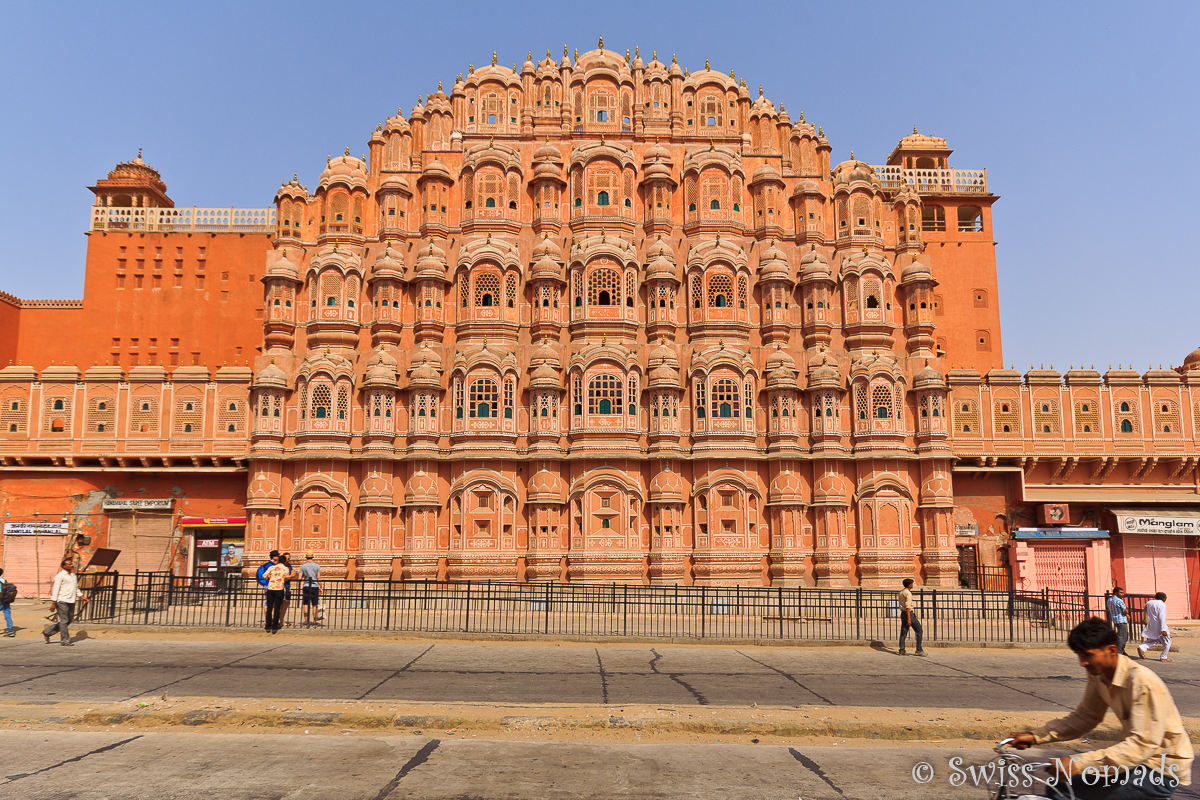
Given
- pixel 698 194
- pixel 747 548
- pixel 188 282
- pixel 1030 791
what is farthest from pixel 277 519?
pixel 1030 791

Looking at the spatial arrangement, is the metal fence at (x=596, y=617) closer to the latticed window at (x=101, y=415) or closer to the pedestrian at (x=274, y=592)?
the pedestrian at (x=274, y=592)

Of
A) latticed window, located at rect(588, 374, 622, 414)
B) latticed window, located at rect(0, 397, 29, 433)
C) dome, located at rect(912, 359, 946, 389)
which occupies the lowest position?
latticed window, located at rect(0, 397, 29, 433)

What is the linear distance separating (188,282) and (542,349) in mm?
19780

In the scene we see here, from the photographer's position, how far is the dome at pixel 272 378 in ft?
106

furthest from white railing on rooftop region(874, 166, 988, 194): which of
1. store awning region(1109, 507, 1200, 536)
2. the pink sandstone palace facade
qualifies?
store awning region(1109, 507, 1200, 536)

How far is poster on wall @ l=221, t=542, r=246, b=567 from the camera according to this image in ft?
109

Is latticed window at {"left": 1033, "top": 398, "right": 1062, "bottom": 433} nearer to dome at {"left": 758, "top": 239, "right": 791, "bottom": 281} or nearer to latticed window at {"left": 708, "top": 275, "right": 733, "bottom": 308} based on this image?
dome at {"left": 758, "top": 239, "right": 791, "bottom": 281}

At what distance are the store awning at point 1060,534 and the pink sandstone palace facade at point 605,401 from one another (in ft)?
0.50

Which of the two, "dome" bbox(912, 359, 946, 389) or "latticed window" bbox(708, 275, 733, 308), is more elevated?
"latticed window" bbox(708, 275, 733, 308)

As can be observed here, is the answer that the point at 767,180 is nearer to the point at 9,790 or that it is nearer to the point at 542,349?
the point at 542,349

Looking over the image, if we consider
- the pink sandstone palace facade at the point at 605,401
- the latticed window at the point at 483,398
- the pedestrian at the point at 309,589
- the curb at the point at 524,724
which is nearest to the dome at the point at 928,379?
the pink sandstone palace facade at the point at 605,401

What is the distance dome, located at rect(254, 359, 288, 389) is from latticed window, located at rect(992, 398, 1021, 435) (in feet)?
96.0

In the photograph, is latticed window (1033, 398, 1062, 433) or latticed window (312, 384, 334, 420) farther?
latticed window (1033, 398, 1062, 433)

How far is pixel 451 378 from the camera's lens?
33219 millimetres
